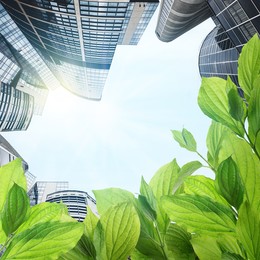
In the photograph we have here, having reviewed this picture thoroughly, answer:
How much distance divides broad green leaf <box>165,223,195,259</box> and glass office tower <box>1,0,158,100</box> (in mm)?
38539

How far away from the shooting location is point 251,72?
0.71 metres

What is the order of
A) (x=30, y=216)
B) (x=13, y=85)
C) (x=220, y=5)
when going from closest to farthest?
(x=30, y=216)
(x=220, y=5)
(x=13, y=85)

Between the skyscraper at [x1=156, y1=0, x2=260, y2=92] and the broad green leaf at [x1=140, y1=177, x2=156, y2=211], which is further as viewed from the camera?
the skyscraper at [x1=156, y1=0, x2=260, y2=92]

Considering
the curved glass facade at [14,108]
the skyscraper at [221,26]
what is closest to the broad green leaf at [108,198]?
the skyscraper at [221,26]

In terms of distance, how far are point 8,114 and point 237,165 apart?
63.4m

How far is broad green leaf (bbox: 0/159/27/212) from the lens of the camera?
0.66 m

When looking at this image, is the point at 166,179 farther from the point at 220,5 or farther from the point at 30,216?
the point at 220,5

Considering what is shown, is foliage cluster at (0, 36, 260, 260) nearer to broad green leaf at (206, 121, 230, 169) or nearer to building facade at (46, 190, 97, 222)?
broad green leaf at (206, 121, 230, 169)

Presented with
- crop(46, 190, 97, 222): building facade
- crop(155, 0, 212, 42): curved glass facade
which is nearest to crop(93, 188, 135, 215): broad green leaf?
crop(155, 0, 212, 42): curved glass facade

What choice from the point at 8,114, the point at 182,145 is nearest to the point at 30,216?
the point at 182,145

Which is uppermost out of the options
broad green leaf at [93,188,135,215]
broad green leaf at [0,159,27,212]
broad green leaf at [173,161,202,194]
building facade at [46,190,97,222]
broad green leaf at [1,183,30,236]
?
broad green leaf at [0,159,27,212]

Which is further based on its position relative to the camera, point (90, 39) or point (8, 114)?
point (8, 114)

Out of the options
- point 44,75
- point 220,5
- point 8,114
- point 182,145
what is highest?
point 44,75

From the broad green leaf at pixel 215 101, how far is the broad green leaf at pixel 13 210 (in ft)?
1.72
